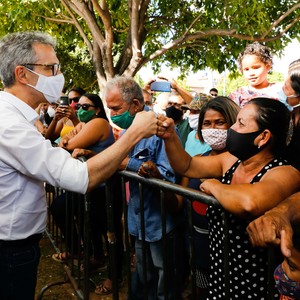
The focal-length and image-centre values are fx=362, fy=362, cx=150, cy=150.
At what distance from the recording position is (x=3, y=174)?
193 centimetres

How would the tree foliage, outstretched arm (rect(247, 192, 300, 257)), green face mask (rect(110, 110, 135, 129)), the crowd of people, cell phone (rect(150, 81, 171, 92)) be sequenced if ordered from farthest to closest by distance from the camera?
the tree foliage, cell phone (rect(150, 81, 171, 92)), green face mask (rect(110, 110, 135, 129)), the crowd of people, outstretched arm (rect(247, 192, 300, 257))

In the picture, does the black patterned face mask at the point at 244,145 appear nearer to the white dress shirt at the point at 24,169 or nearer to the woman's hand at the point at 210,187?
the woman's hand at the point at 210,187

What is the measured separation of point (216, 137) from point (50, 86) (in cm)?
125

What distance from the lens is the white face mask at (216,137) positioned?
2695 millimetres

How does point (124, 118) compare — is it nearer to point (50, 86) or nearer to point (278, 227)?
point (50, 86)

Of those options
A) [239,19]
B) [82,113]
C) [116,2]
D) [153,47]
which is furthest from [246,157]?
[153,47]

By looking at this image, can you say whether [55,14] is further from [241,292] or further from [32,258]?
[241,292]

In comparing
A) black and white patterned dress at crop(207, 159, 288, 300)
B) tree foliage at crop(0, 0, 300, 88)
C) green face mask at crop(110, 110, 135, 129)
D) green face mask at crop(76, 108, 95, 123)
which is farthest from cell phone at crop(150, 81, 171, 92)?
tree foliage at crop(0, 0, 300, 88)

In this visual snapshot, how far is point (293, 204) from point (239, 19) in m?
6.99

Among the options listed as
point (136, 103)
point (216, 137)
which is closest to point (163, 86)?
point (136, 103)

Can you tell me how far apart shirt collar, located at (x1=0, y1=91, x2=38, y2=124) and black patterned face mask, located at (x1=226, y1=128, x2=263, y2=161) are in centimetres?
114

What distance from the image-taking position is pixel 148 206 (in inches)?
106

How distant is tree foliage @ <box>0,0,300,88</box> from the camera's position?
26.1 ft

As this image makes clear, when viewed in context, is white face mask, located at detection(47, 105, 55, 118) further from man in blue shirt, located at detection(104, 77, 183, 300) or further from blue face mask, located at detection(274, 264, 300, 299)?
blue face mask, located at detection(274, 264, 300, 299)
